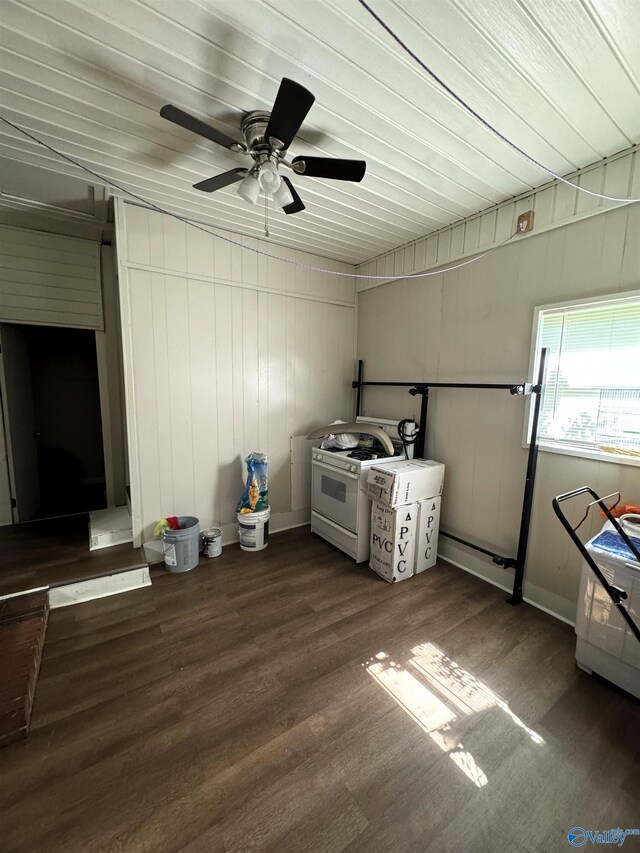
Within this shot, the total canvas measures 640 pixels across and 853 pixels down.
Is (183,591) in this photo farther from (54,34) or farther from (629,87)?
(629,87)

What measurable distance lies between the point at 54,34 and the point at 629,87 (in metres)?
2.41

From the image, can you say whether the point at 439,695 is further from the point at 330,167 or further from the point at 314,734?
the point at 330,167

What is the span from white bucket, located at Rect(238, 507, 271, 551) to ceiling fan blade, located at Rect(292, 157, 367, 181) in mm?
2543

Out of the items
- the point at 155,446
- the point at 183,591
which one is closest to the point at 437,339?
the point at 155,446

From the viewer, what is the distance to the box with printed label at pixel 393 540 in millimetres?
2525

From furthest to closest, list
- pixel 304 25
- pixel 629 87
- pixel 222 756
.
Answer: pixel 629 87 < pixel 222 756 < pixel 304 25

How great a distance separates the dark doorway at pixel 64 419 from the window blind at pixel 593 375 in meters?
4.57

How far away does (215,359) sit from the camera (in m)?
3.00

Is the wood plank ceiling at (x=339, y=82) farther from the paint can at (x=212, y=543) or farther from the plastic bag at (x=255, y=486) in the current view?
the paint can at (x=212, y=543)

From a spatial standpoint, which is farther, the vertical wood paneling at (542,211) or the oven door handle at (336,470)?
the oven door handle at (336,470)

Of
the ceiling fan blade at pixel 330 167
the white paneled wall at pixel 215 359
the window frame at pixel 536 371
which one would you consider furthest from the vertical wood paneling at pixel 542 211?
the ceiling fan blade at pixel 330 167

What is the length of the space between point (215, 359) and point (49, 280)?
5.78 ft

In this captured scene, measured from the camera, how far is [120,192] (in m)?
2.38

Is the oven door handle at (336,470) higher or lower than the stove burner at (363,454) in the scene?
lower
